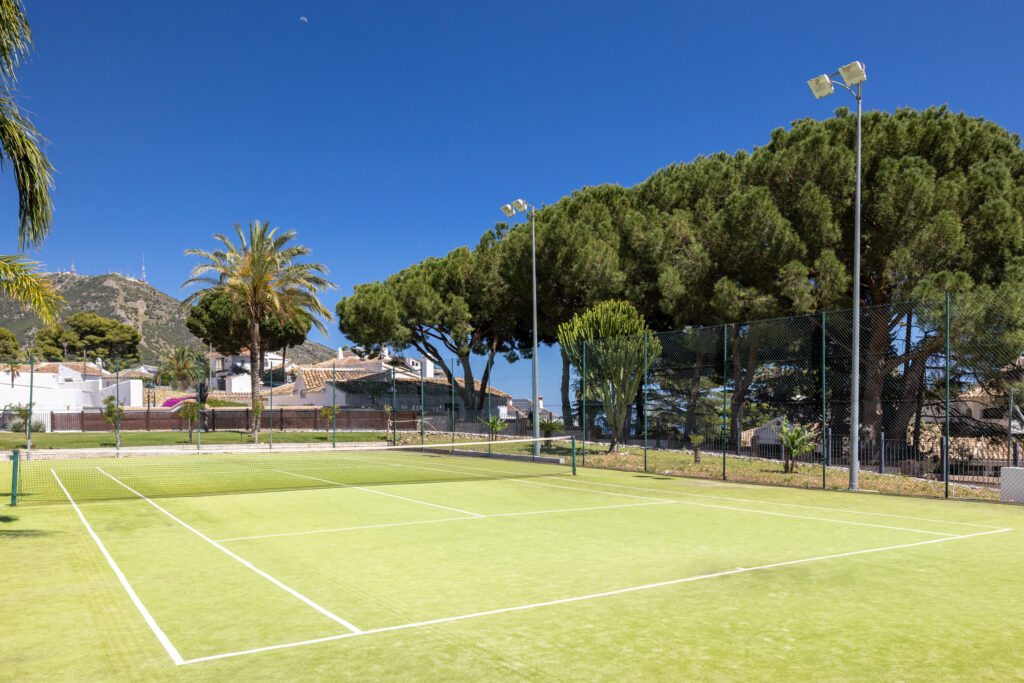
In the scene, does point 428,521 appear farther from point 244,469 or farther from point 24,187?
point 244,469

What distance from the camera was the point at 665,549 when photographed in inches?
348

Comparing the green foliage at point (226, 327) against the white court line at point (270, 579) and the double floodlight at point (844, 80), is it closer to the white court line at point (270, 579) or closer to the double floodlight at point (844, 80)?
the double floodlight at point (844, 80)

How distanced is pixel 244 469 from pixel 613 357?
11659 millimetres

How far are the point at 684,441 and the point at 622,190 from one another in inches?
518

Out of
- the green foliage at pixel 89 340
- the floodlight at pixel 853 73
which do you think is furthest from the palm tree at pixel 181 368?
the floodlight at pixel 853 73

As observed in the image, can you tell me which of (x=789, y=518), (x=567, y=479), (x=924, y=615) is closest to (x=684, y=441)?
(x=567, y=479)

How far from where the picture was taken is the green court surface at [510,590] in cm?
489

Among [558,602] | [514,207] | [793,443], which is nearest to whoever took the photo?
[558,602]

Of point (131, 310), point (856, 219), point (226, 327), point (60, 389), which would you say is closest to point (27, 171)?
point (856, 219)

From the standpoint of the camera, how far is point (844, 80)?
15.0m

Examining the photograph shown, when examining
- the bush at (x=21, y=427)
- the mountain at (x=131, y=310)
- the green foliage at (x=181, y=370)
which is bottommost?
the bush at (x=21, y=427)

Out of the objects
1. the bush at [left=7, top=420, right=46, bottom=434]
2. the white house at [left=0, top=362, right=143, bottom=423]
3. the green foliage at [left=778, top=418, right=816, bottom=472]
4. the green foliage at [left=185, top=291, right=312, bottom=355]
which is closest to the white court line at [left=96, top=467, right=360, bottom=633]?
the green foliage at [left=778, top=418, right=816, bottom=472]

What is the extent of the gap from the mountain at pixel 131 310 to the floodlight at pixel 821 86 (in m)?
152

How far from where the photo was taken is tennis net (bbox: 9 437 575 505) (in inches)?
611
